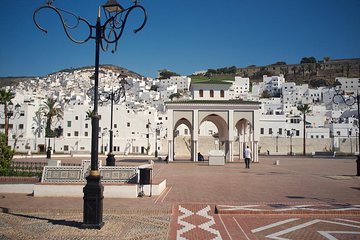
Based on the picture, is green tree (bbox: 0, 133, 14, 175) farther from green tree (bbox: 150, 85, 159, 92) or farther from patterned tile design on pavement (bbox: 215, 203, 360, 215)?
green tree (bbox: 150, 85, 159, 92)

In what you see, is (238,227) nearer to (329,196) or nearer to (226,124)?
(329,196)

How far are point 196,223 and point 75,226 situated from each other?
285cm

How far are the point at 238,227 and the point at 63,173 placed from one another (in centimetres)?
792

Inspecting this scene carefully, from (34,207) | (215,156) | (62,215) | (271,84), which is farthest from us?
(271,84)

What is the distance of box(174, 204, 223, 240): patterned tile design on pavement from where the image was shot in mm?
7164

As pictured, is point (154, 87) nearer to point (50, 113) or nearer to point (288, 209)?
point (50, 113)

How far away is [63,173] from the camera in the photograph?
13109mm

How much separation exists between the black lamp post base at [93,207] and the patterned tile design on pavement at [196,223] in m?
1.77

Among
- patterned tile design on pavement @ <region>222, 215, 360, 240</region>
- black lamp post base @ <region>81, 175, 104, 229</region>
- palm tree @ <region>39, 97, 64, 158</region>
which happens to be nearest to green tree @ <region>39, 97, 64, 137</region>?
palm tree @ <region>39, 97, 64, 158</region>

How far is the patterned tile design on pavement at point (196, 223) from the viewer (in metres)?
7.16

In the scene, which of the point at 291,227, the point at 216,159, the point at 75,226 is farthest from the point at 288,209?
the point at 216,159

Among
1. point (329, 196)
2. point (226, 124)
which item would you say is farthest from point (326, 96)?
point (329, 196)

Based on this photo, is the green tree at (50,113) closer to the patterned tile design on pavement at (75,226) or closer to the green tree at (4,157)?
the green tree at (4,157)

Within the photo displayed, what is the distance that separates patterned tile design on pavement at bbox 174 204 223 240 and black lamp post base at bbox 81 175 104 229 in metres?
1.77
